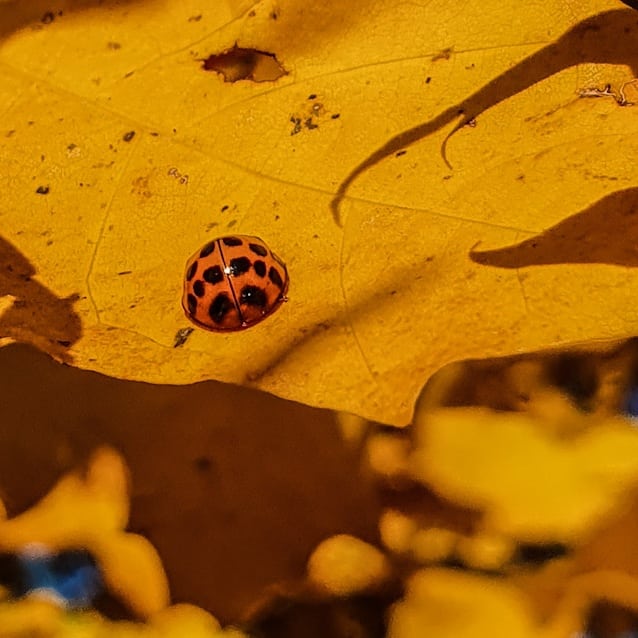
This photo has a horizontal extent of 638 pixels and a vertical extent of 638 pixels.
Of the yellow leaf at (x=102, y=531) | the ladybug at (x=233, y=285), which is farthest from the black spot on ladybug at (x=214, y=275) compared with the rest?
the yellow leaf at (x=102, y=531)

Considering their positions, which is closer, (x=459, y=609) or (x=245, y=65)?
(x=459, y=609)

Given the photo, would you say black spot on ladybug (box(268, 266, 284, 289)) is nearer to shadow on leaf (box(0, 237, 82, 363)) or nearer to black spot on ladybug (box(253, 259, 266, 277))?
black spot on ladybug (box(253, 259, 266, 277))

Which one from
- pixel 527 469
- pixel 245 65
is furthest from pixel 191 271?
pixel 527 469

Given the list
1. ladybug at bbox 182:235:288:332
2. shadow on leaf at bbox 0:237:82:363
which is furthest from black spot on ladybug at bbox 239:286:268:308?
shadow on leaf at bbox 0:237:82:363

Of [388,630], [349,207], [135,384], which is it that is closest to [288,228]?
[349,207]

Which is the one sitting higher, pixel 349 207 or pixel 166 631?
pixel 349 207

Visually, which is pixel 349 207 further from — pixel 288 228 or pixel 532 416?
pixel 532 416

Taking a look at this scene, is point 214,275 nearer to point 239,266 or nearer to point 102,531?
point 239,266
